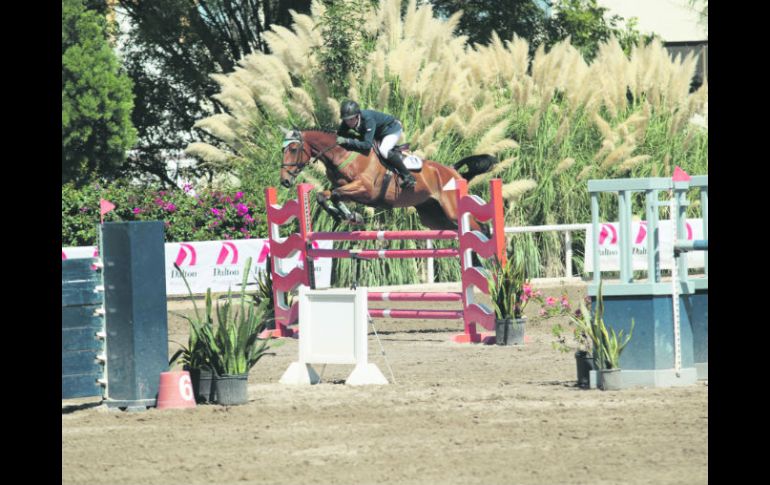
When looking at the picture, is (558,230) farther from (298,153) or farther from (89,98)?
(89,98)

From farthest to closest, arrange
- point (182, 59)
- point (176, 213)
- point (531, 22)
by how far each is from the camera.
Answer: point (531, 22)
point (182, 59)
point (176, 213)

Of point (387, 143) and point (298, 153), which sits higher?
point (387, 143)

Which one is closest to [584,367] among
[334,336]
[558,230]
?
[334,336]

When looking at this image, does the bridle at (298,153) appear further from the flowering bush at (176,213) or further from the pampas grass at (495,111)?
the flowering bush at (176,213)

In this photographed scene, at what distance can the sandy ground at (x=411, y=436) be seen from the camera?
20.7 feet

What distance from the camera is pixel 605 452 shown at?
263 inches

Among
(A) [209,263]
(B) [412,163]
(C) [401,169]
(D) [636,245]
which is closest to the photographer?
(C) [401,169]

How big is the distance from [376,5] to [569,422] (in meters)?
18.9

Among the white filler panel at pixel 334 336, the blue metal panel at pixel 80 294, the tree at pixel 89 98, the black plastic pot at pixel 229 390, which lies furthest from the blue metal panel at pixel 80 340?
the tree at pixel 89 98

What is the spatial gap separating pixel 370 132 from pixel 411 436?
22.9 ft

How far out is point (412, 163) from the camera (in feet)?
49.0

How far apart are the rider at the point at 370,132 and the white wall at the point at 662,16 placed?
25.4 meters
